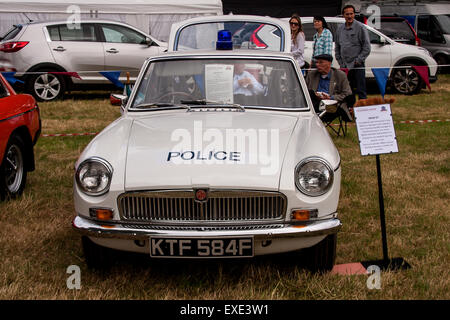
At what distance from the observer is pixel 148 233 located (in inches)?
130

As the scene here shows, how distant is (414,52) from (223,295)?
10.9 m

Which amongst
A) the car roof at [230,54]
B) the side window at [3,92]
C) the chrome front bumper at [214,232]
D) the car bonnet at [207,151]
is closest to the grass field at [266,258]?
the chrome front bumper at [214,232]

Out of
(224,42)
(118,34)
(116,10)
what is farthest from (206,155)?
(116,10)

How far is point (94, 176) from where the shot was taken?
348cm

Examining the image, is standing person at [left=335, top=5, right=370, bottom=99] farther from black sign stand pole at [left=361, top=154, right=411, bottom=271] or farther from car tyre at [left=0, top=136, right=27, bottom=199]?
black sign stand pole at [left=361, top=154, right=411, bottom=271]

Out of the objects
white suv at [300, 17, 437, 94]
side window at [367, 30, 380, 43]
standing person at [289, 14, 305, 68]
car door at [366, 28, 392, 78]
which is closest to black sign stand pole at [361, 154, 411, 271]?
standing person at [289, 14, 305, 68]

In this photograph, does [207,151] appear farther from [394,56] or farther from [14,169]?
[394,56]

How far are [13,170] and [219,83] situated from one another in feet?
7.91

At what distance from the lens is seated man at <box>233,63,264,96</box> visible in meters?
4.55

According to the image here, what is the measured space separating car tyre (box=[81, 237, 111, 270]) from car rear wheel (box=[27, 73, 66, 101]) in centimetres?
876

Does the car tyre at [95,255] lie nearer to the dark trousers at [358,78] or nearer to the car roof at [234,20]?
the car roof at [234,20]

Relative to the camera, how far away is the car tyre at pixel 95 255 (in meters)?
3.67

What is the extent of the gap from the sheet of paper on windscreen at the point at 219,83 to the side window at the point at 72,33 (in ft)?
27.3
